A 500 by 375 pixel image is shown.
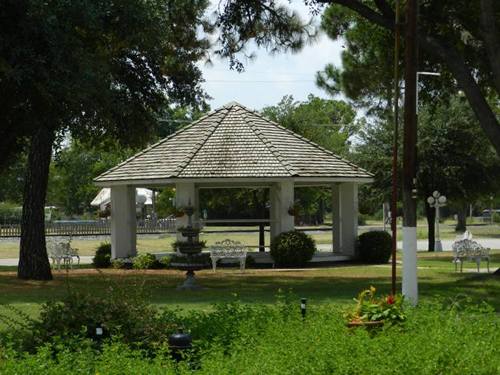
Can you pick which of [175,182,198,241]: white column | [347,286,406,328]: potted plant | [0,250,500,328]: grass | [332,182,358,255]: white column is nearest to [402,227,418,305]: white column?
[0,250,500,328]: grass

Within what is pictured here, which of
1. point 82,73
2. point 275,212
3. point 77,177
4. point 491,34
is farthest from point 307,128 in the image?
point 82,73

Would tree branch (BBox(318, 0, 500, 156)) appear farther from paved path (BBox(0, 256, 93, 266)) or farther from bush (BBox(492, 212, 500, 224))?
bush (BBox(492, 212, 500, 224))

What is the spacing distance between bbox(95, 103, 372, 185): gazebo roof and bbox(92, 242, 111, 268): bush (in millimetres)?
2260

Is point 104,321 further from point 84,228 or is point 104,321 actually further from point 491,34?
point 84,228

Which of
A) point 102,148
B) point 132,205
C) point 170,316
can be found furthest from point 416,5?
point 132,205

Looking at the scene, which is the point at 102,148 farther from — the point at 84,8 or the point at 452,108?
the point at 452,108

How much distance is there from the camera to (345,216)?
31438 mm

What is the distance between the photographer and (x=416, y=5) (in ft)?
48.7

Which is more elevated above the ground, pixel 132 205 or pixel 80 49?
pixel 80 49

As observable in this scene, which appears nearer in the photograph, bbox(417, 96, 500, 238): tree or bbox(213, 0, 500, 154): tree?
bbox(213, 0, 500, 154): tree

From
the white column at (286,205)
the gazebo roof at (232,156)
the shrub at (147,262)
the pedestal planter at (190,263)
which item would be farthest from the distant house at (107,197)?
the pedestal planter at (190,263)

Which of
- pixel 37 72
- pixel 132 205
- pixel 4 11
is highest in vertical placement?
pixel 4 11

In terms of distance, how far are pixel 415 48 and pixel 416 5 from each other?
2.62 ft

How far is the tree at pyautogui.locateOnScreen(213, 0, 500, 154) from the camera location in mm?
21219
